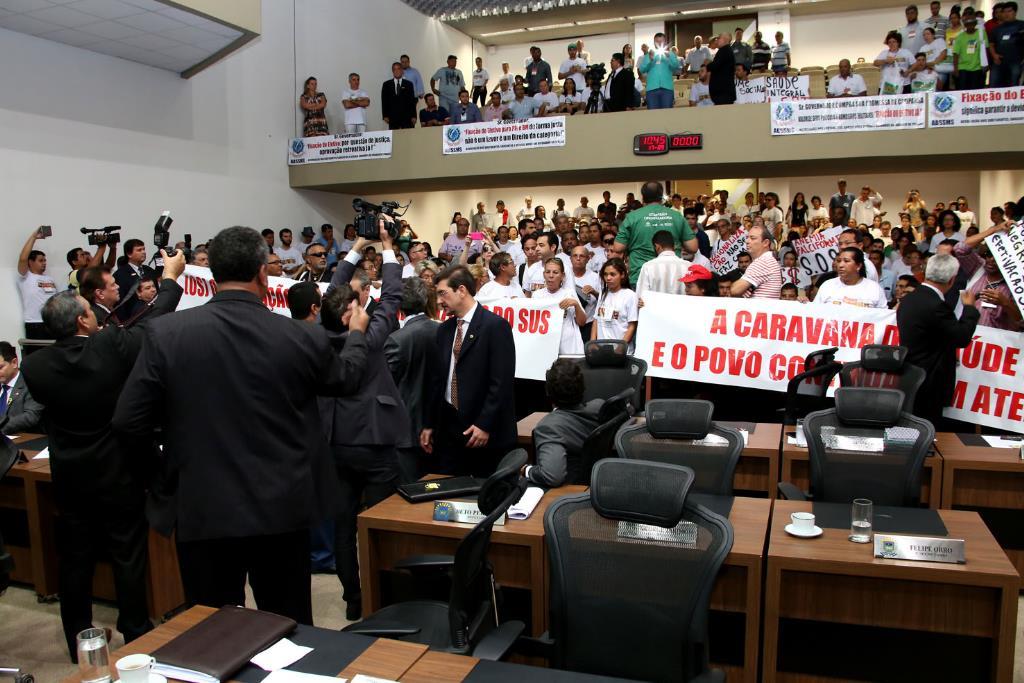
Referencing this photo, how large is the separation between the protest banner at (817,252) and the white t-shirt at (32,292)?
8.73 metres

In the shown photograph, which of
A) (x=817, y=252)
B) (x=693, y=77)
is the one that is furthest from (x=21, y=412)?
(x=693, y=77)

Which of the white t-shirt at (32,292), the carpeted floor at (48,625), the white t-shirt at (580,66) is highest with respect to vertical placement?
the white t-shirt at (580,66)

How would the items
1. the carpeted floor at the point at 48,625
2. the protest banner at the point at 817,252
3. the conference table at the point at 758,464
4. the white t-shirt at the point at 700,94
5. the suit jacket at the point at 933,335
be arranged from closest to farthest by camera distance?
the carpeted floor at the point at 48,625 → the conference table at the point at 758,464 → the suit jacket at the point at 933,335 → the protest banner at the point at 817,252 → the white t-shirt at the point at 700,94

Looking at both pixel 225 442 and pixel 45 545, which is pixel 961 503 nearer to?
pixel 225 442

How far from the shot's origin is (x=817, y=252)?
355 inches

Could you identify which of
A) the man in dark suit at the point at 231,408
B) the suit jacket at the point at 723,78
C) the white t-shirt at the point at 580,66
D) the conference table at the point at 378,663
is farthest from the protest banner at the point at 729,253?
the conference table at the point at 378,663

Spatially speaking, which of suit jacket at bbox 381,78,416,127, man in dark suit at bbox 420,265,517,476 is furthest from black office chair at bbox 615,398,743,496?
suit jacket at bbox 381,78,416,127

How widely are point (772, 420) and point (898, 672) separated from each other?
12.9ft

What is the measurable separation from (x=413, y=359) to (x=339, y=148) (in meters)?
9.83

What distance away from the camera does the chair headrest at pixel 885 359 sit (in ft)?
15.5

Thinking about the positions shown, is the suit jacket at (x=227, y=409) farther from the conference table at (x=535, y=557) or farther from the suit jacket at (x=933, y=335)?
the suit jacket at (x=933, y=335)

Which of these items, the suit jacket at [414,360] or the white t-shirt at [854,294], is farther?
the white t-shirt at [854,294]

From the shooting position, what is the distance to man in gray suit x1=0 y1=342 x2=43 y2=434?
14.9 feet

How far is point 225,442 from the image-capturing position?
235 cm
